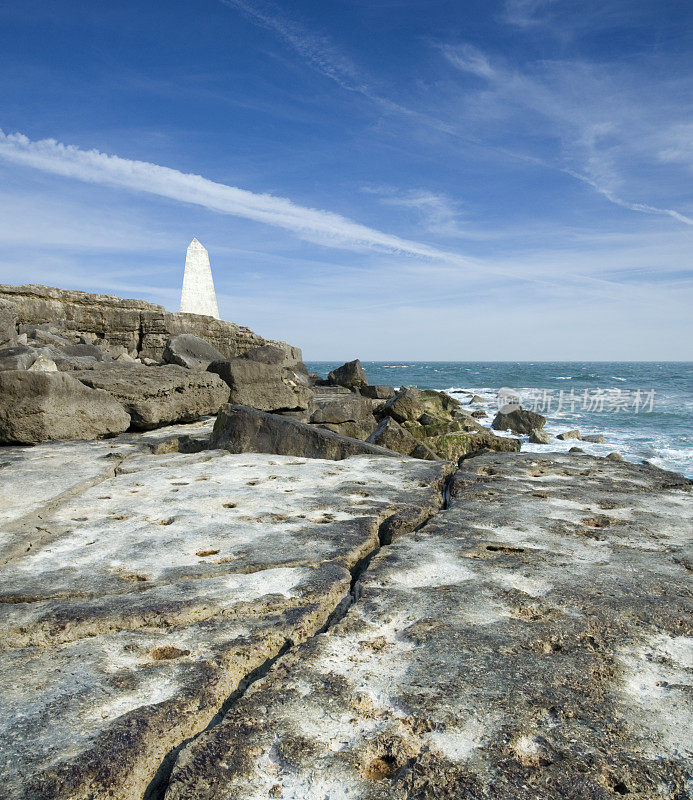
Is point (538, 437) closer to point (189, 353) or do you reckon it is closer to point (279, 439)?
point (189, 353)

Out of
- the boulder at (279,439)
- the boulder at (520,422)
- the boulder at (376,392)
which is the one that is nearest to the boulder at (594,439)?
the boulder at (520,422)

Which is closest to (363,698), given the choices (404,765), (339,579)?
(404,765)

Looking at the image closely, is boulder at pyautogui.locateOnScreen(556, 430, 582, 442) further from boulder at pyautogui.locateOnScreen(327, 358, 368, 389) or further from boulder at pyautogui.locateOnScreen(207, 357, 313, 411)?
boulder at pyautogui.locateOnScreen(207, 357, 313, 411)

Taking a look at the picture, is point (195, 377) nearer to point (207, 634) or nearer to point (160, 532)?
point (160, 532)

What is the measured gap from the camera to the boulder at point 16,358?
19.0ft

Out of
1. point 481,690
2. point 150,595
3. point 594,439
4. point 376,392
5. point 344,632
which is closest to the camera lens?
point 481,690

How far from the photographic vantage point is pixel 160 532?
8.64ft

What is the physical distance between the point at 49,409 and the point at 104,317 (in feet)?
25.4

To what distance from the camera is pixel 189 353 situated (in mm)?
9219

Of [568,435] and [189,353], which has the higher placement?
[189,353]

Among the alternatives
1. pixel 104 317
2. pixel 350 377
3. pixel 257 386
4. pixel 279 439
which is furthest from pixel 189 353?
pixel 350 377

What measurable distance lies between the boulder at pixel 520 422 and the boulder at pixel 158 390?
12413 millimetres

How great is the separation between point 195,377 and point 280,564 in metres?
4.72

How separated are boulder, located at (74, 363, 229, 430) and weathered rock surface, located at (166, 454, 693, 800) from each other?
411cm
